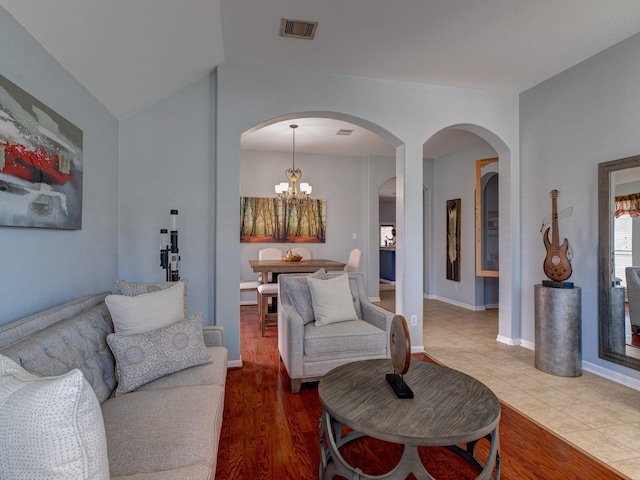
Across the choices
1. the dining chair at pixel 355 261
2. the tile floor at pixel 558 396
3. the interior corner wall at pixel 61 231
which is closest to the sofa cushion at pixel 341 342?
the tile floor at pixel 558 396

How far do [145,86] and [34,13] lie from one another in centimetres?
124

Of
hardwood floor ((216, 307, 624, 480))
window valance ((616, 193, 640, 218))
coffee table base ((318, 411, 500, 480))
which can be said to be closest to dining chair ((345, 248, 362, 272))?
hardwood floor ((216, 307, 624, 480))

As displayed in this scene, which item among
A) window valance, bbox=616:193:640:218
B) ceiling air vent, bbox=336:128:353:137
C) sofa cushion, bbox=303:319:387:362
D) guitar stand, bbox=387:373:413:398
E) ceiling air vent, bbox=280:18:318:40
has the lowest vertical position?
sofa cushion, bbox=303:319:387:362

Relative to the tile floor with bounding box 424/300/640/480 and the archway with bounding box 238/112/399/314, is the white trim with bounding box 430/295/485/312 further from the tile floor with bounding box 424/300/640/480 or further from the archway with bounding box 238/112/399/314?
the tile floor with bounding box 424/300/640/480

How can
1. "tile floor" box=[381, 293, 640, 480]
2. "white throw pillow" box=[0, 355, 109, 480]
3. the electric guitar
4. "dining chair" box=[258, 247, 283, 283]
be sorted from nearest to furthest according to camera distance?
1. "white throw pillow" box=[0, 355, 109, 480]
2. "tile floor" box=[381, 293, 640, 480]
3. the electric guitar
4. "dining chair" box=[258, 247, 283, 283]

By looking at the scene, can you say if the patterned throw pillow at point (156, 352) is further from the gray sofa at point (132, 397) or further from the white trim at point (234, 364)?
the white trim at point (234, 364)

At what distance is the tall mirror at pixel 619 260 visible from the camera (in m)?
2.92

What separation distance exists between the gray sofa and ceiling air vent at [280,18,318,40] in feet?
7.85

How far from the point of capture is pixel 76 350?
5.41 feet

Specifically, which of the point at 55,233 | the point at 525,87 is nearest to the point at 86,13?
the point at 55,233

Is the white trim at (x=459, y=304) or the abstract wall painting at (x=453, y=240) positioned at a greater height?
the abstract wall painting at (x=453, y=240)

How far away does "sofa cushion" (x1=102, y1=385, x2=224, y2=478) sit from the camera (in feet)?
4.09

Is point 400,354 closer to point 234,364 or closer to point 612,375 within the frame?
point 234,364

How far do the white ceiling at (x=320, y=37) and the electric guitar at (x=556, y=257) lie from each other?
1322mm
